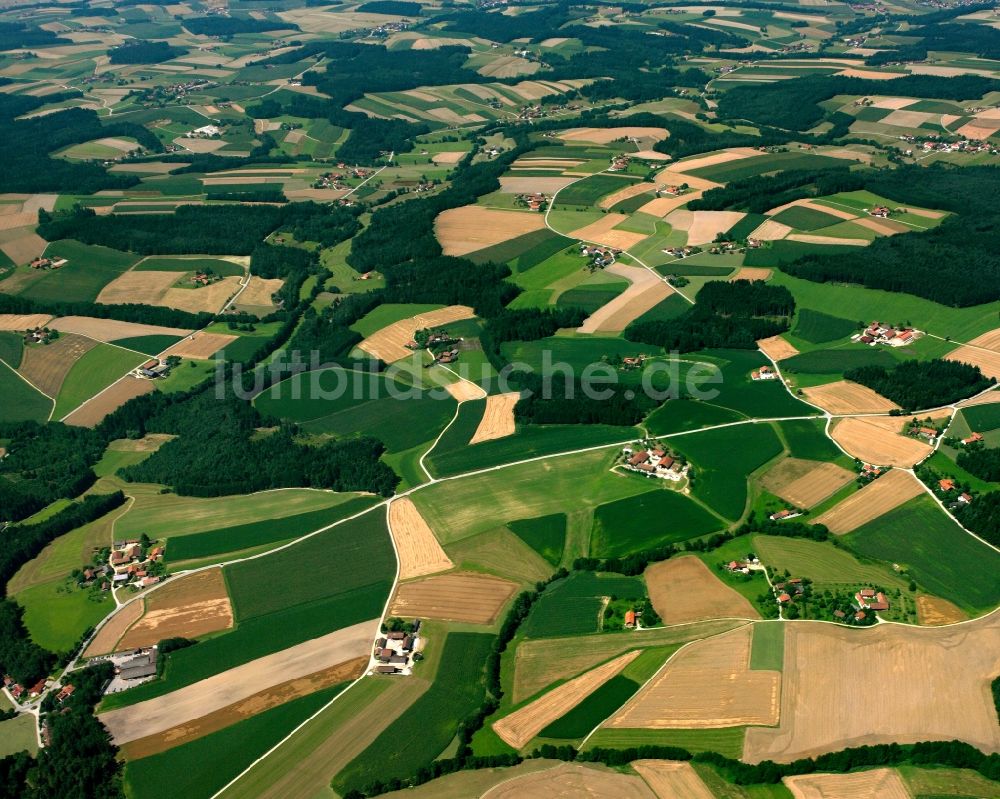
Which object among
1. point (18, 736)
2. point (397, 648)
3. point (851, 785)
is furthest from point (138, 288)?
point (851, 785)

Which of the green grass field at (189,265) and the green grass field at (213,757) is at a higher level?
the green grass field at (189,265)

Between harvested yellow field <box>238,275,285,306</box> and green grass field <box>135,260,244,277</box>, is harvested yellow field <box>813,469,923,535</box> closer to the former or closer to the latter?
harvested yellow field <box>238,275,285,306</box>

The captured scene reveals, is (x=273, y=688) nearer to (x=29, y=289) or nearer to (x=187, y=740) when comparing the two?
(x=187, y=740)

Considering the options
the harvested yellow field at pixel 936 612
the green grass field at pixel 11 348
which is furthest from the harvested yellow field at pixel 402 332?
the harvested yellow field at pixel 936 612

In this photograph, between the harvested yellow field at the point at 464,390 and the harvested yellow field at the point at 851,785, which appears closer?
the harvested yellow field at the point at 851,785

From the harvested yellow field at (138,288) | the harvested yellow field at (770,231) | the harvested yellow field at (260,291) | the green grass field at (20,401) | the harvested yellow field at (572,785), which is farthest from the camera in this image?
the harvested yellow field at (770,231)

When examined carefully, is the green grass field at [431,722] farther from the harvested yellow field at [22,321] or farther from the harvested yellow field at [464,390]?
the harvested yellow field at [22,321]
